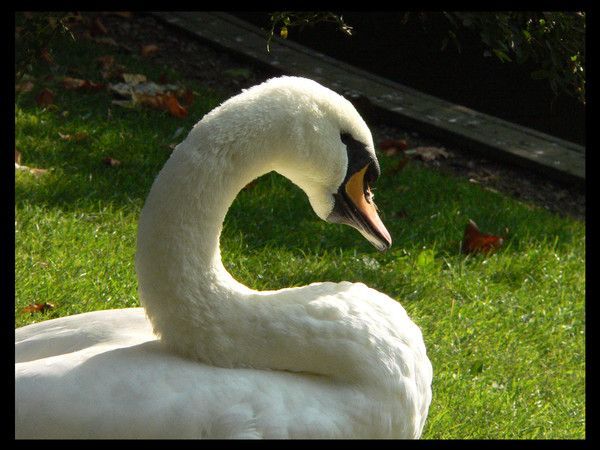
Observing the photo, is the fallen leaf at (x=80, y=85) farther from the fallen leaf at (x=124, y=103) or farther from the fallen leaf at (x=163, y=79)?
the fallen leaf at (x=163, y=79)

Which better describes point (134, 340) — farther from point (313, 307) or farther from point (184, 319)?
point (313, 307)

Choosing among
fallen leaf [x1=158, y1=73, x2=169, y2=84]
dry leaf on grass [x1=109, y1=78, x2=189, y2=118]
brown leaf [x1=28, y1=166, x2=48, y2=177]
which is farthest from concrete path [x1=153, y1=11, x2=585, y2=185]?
brown leaf [x1=28, y1=166, x2=48, y2=177]

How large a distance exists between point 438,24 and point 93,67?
2.42m

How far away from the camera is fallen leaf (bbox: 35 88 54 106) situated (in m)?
5.74

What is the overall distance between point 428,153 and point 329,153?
333 centimetres

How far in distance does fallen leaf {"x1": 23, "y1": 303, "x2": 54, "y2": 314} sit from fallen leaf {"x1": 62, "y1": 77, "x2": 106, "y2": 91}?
104 inches

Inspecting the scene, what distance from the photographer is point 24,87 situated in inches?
232

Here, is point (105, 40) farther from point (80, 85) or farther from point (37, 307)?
point (37, 307)

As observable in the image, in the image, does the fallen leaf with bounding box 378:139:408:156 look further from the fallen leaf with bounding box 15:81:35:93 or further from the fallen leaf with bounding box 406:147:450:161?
the fallen leaf with bounding box 15:81:35:93

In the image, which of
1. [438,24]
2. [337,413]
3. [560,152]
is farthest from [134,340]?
[438,24]

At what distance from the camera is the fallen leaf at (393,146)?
230 inches

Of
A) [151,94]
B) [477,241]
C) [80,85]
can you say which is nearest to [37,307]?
[477,241]

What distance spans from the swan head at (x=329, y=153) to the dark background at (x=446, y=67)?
12.8ft
